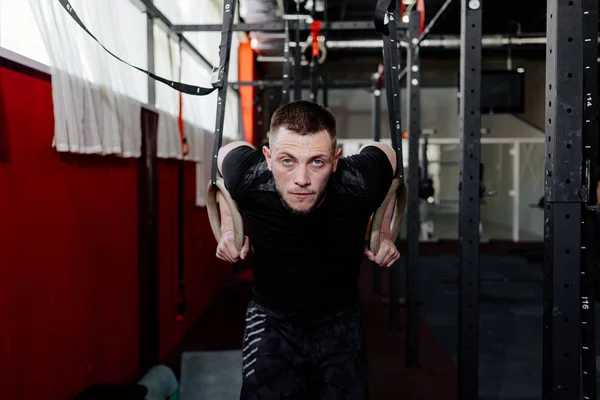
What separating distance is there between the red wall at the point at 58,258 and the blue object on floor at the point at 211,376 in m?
0.40

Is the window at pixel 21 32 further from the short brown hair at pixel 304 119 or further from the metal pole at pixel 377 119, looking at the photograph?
the metal pole at pixel 377 119

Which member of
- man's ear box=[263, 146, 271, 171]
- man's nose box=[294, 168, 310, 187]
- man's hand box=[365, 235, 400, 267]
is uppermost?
man's ear box=[263, 146, 271, 171]

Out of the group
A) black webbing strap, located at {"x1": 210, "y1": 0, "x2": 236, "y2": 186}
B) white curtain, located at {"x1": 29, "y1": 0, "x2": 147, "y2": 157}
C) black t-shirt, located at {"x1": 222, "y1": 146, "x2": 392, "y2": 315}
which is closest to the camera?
black t-shirt, located at {"x1": 222, "y1": 146, "x2": 392, "y2": 315}

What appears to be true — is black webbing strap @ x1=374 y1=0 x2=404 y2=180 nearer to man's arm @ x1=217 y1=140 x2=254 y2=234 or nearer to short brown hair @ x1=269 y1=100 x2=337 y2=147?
short brown hair @ x1=269 y1=100 x2=337 y2=147

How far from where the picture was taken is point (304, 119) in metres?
1.42

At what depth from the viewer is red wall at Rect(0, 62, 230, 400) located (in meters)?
1.74

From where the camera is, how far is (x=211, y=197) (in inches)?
61.7

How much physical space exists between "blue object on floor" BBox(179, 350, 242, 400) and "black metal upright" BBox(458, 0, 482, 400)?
3.39 feet

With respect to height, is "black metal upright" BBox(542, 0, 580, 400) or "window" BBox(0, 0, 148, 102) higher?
"window" BBox(0, 0, 148, 102)

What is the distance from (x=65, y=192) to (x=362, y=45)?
6.07m

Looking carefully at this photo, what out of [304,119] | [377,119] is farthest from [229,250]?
[377,119]

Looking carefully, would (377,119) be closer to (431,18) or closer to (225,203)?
(431,18)

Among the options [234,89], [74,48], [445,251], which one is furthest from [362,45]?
[74,48]

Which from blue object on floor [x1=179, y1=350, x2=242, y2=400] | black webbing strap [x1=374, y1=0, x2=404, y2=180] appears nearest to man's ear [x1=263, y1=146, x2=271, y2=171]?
black webbing strap [x1=374, y1=0, x2=404, y2=180]
